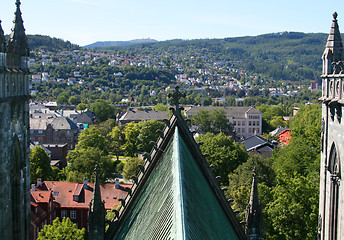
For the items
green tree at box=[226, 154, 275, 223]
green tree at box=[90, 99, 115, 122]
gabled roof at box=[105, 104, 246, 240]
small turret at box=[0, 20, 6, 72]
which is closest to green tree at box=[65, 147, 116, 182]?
green tree at box=[226, 154, 275, 223]

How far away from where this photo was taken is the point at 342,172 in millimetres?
13406

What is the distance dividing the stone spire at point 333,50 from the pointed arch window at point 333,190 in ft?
9.30

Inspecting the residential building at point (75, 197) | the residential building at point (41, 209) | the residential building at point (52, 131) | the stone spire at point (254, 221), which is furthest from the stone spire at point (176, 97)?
the residential building at point (52, 131)

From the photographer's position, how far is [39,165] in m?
55.7

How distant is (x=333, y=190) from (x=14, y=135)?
10786mm

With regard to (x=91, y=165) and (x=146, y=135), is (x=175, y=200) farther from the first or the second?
(x=146, y=135)

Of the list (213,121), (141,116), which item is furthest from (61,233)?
(141,116)

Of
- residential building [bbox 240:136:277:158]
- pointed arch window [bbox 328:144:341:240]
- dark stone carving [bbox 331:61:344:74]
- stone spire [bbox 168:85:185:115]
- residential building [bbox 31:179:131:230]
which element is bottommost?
residential building [bbox 31:179:131:230]

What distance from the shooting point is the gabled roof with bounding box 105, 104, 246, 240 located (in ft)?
32.7

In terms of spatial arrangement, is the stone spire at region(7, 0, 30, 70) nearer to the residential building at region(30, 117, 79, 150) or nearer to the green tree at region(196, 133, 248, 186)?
the green tree at region(196, 133, 248, 186)

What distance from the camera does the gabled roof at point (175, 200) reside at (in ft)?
32.7

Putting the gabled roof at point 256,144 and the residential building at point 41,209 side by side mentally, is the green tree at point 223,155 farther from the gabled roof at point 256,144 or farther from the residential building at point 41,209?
the residential building at point 41,209

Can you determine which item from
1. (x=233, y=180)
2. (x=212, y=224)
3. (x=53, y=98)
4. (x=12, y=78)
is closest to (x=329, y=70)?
(x=212, y=224)

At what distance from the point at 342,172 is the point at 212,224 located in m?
4.63
